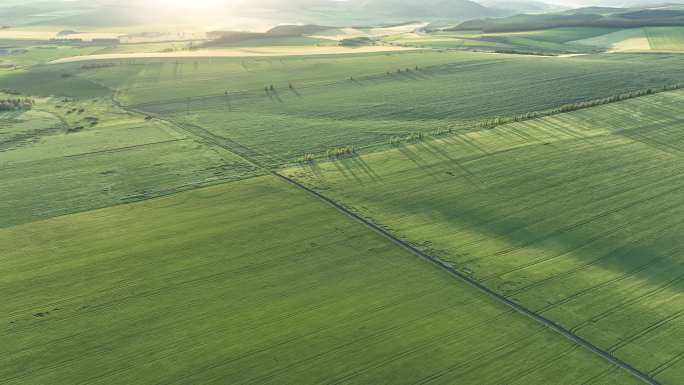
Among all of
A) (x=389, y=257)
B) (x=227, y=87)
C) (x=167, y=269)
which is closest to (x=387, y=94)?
(x=227, y=87)

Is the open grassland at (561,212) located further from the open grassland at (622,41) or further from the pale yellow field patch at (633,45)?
the open grassland at (622,41)

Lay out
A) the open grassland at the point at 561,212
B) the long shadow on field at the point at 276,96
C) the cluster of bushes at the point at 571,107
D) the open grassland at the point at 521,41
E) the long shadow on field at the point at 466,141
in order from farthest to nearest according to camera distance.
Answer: the open grassland at the point at 521,41 → the long shadow on field at the point at 276,96 → the cluster of bushes at the point at 571,107 → the long shadow on field at the point at 466,141 → the open grassland at the point at 561,212

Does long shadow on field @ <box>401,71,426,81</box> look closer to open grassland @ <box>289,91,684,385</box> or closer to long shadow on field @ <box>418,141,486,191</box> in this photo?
open grassland @ <box>289,91,684,385</box>

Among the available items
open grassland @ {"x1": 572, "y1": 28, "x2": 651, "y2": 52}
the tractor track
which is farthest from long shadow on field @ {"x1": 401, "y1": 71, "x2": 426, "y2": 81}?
open grassland @ {"x1": 572, "y1": 28, "x2": 651, "y2": 52}

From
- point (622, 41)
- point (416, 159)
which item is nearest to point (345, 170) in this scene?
Answer: point (416, 159)

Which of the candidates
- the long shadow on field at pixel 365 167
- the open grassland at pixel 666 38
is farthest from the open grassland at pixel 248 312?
the open grassland at pixel 666 38
